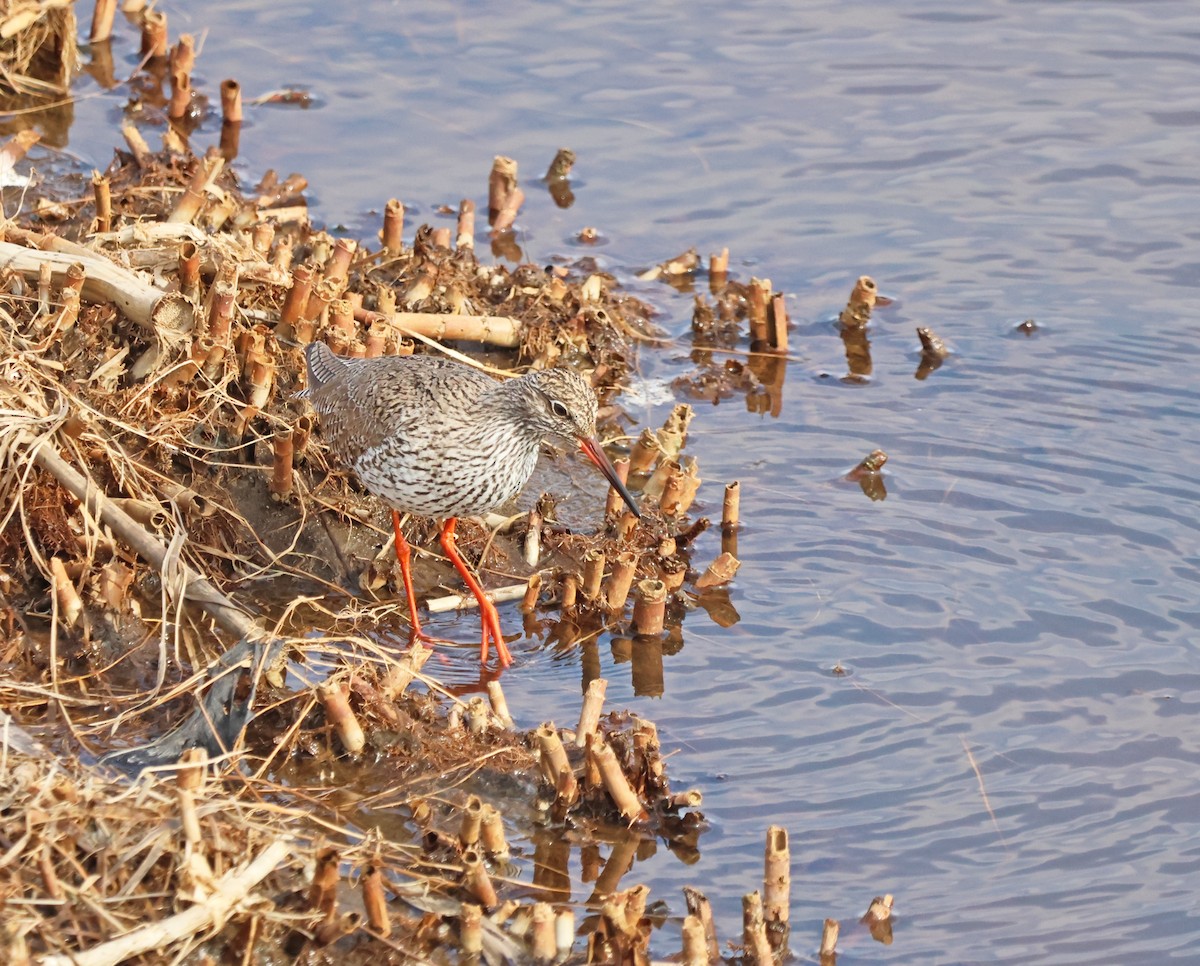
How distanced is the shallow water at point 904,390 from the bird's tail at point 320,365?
1226 mm

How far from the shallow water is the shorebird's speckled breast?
0.74m

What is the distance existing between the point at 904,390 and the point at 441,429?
3.35 metres

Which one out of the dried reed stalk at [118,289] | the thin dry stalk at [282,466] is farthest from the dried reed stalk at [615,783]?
the dried reed stalk at [118,289]

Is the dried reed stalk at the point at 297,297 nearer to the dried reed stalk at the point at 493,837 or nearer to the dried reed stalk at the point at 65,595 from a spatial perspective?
the dried reed stalk at the point at 65,595

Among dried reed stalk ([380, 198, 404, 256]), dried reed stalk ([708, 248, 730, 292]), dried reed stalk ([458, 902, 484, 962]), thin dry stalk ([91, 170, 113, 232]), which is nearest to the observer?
dried reed stalk ([458, 902, 484, 962])

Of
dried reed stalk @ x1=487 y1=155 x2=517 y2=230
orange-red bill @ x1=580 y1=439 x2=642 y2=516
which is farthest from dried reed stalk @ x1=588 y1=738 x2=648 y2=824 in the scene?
dried reed stalk @ x1=487 y1=155 x2=517 y2=230

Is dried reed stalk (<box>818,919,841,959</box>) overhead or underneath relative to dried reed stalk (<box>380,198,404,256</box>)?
underneath

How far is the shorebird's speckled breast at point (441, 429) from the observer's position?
5.93 meters

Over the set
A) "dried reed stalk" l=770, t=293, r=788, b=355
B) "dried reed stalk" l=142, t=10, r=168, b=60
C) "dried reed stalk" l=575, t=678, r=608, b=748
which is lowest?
"dried reed stalk" l=575, t=678, r=608, b=748

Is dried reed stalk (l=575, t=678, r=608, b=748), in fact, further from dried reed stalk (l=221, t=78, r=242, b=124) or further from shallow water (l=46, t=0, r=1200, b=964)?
dried reed stalk (l=221, t=78, r=242, b=124)

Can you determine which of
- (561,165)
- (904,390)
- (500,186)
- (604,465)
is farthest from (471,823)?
(561,165)

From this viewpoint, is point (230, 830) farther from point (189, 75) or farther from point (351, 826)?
point (189, 75)

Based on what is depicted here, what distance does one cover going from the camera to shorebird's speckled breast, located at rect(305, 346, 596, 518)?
5930mm

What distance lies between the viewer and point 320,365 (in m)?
6.45
